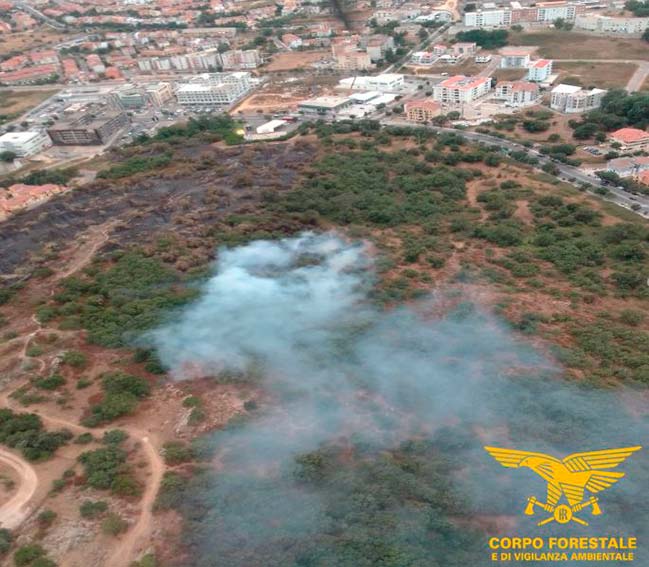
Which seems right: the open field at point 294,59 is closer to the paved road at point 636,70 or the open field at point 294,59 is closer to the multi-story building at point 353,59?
the multi-story building at point 353,59

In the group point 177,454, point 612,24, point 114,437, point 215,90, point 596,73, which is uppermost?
point 114,437

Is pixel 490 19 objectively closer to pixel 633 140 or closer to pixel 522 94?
pixel 522 94

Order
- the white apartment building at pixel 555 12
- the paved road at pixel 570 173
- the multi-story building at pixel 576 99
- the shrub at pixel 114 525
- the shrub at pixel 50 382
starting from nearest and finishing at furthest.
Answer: the shrub at pixel 114 525
the shrub at pixel 50 382
the paved road at pixel 570 173
the multi-story building at pixel 576 99
the white apartment building at pixel 555 12

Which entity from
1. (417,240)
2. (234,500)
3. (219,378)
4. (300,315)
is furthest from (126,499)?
(417,240)

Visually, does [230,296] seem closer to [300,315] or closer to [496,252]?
[300,315]

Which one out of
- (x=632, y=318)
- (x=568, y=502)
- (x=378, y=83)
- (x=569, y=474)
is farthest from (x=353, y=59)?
(x=568, y=502)

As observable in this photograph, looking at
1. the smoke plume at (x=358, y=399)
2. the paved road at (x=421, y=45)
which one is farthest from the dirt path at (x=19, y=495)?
the paved road at (x=421, y=45)
